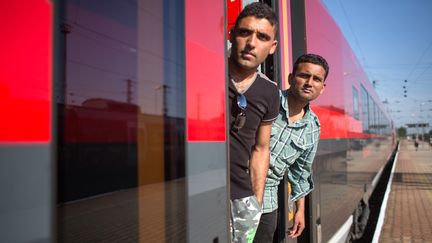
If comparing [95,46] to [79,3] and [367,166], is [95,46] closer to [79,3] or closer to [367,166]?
[79,3]

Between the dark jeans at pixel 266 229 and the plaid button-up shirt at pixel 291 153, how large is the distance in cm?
4

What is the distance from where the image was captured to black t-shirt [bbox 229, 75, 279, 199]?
2.04 meters

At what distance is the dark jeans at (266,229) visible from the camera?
7.93 ft

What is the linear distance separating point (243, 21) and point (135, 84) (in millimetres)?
708

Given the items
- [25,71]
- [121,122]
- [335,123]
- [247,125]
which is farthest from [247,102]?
[335,123]

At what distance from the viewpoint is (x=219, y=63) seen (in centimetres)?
199

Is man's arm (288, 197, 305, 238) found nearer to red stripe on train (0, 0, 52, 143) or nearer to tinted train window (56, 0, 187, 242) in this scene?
tinted train window (56, 0, 187, 242)

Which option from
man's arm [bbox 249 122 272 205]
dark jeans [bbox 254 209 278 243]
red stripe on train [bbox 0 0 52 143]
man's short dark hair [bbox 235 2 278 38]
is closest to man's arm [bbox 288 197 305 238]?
dark jeans [bbox 254 209 278 243]

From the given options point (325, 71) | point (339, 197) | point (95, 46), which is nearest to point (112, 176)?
point (95, 46)

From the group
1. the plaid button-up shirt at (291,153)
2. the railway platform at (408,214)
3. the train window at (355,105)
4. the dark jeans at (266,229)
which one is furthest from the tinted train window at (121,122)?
the railway platform at (408,214)

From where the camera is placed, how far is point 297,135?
275cm

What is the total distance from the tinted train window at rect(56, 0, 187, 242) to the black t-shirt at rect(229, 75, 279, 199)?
0.43m

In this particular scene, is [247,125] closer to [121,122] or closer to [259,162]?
[259,162]

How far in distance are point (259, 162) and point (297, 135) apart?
0.62 m
